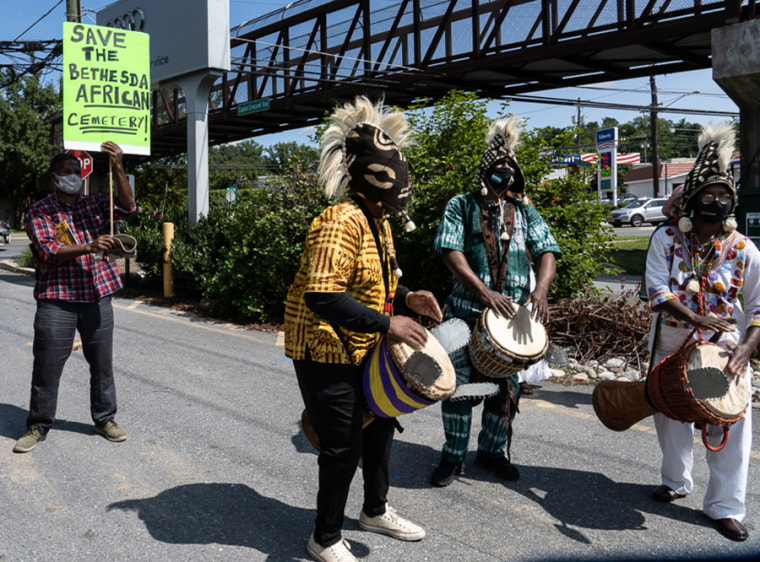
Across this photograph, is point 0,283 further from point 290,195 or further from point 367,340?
point 367,340

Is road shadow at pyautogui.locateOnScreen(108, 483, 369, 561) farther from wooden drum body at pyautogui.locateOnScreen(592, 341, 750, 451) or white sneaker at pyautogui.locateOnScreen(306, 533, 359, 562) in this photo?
wooden drum body at pyautogui.locateOnScreen(592, 341, 750, 451)

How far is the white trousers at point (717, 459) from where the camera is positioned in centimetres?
342

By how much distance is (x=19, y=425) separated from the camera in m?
5.02

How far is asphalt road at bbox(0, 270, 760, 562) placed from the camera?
3.27 metres

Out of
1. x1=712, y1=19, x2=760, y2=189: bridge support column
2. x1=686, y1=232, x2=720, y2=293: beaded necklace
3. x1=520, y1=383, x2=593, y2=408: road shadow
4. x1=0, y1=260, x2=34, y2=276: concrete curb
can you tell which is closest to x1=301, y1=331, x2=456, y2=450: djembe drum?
x1=686, y1=232, x2=720, y2=293: beaded necklace

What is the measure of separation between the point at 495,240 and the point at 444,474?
4.67ft

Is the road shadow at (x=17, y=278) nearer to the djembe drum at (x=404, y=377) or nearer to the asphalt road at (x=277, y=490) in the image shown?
the asphalt road at (x=277, y=490)

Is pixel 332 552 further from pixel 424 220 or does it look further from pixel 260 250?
pixel 260 250

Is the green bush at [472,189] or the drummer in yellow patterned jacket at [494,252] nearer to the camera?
the drummer in yellow patterned jacket at [494,252]

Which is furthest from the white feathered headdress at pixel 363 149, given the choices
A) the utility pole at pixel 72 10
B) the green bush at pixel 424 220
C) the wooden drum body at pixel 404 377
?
the utility pole at pixel 72 10

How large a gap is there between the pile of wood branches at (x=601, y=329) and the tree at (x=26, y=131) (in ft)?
148

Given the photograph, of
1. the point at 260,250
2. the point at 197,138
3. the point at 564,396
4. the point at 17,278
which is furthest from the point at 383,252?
the point at 17,278

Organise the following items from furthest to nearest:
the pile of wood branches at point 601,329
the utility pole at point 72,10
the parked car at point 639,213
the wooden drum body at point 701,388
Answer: the parked car at point 639,213, the utility pole at point 72,10, the pile of wood branches at point 601,329, the wooden drum body at point 701,388

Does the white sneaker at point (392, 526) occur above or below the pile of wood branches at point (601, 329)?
below
